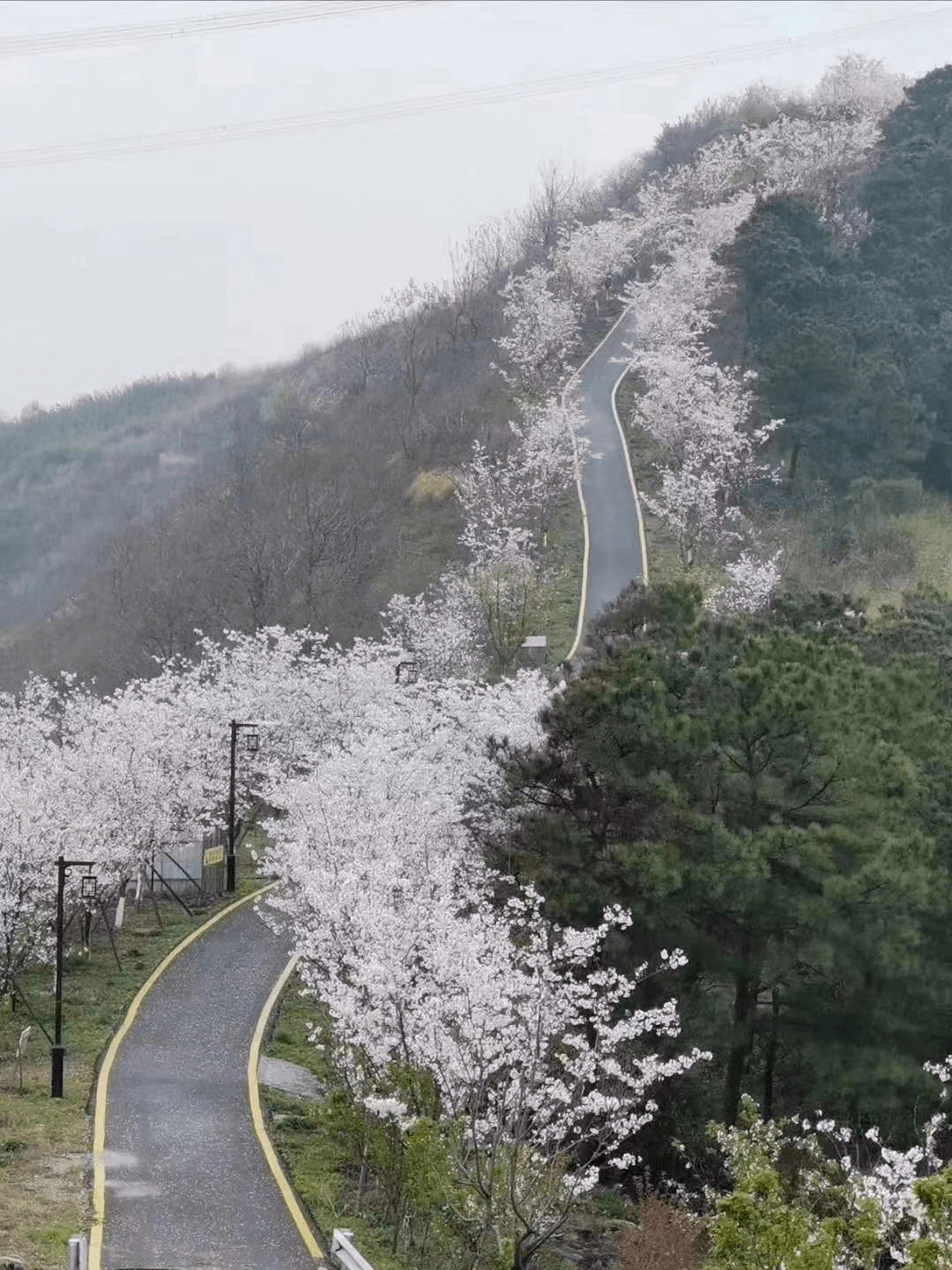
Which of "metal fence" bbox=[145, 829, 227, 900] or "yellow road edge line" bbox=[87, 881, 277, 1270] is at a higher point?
"yellow road edge line" bbox=[87, 881, 277, 1270]

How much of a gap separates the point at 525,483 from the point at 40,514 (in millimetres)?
64690

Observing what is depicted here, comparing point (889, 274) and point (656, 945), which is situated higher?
point (889, 274)

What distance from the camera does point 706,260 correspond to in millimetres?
76375

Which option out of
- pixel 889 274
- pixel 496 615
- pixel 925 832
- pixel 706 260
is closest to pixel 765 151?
pixel 706 260

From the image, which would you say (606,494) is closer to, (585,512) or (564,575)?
(585,512)

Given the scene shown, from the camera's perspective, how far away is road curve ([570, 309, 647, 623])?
55.3 m

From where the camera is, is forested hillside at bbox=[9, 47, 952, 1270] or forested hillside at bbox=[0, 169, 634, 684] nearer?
forested hillside at bbox=[9, 47, 952, 1270]

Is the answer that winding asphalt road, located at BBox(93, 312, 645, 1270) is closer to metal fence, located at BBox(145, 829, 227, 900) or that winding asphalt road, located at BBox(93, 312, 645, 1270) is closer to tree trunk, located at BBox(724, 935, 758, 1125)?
metal fence, located at BBox(145, 829, 227, 900)

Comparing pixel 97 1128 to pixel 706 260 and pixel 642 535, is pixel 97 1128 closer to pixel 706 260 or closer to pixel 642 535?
pixel 642 535

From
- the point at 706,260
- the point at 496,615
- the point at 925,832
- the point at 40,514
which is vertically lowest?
the point at 40,514

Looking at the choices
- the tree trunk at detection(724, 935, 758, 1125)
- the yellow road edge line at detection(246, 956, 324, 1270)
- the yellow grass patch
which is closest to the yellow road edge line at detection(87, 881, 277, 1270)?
the yellow road edge line at detection(246, 956, 324, 1270)

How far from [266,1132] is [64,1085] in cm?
387

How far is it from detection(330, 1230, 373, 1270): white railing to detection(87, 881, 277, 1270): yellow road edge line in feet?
8.72

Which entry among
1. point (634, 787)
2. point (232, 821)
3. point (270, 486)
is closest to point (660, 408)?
point (270, 486)
